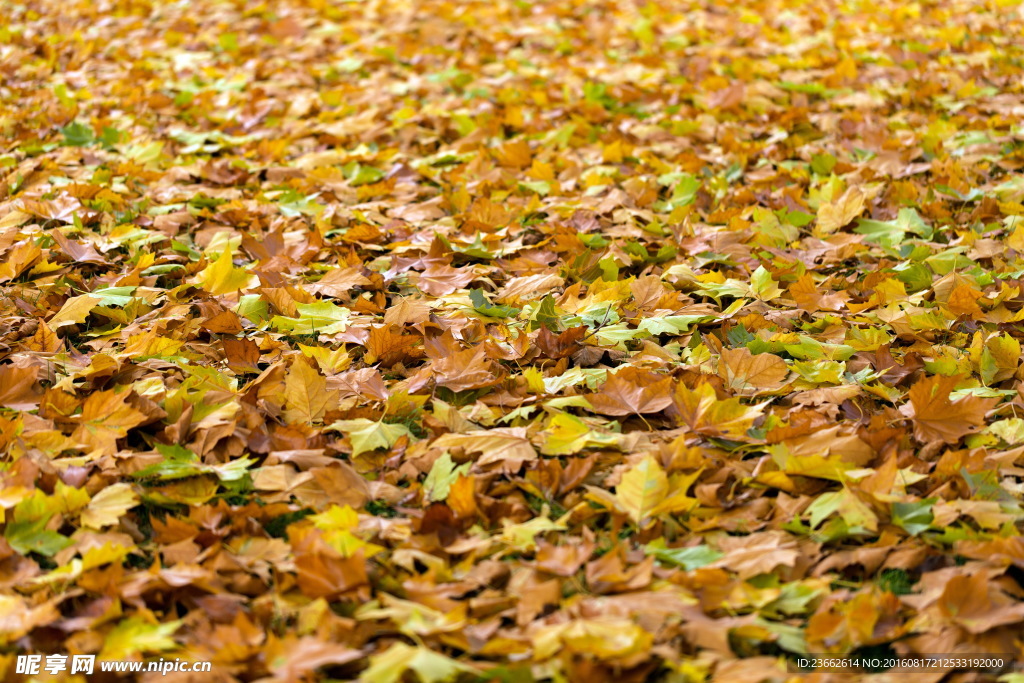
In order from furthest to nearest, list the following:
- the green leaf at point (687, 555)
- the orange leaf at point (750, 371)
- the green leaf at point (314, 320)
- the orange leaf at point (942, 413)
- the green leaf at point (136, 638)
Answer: the green leaf at point (314, 320)
the orange leaf at point (750, 371)
the orange leaf at point (942, 413)
the green leaf at point (687, 555)
the green leaf at point (136, 638)

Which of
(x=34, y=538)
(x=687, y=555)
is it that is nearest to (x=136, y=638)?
(x=34, y=538)

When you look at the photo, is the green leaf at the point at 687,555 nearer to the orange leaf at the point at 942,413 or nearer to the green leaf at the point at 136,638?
the orange leaf at the point at 942,413

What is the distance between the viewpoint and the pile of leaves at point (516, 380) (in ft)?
4.91

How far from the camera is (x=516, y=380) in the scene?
213 centimetres

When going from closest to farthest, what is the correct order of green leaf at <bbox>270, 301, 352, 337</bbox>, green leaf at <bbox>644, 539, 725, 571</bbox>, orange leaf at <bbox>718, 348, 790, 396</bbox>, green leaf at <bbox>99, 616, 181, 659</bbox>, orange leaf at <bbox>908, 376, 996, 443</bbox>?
green leaf at <bbox>99, 616, 181, 659</bbox>
green leaf at <bbox>644, 539, 725, 571</bbox>
orange leaf at <bbox>908, 376, 996, 443</bbox>
orange leaf at <bbox>718, 348, 790, 396</bbox>
green leaf at <bbox>270, 301, 352, 337</bbox>

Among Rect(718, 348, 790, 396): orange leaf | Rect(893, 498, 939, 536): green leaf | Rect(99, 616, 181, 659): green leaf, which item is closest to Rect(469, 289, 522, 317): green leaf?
Rect(718, 348, 790, 396): orange leaf

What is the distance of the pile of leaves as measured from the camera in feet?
4.91

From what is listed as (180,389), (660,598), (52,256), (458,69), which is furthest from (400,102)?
(660,598)

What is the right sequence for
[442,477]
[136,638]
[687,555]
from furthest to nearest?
1. [442,477]
2. [687,555]
3. [136,638]

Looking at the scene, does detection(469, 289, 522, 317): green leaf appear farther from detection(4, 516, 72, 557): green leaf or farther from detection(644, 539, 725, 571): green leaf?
detection(4, 516, 72, 557): green leaf

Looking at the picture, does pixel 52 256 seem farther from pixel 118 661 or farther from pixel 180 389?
pixel 118 661

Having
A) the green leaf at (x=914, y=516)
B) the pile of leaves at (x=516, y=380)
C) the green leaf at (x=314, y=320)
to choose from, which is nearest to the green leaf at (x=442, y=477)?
the pile of leaves at (x=516, y=380)

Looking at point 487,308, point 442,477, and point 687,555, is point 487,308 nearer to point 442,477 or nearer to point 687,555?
point 442,477

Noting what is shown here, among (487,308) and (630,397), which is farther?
(487,308)
